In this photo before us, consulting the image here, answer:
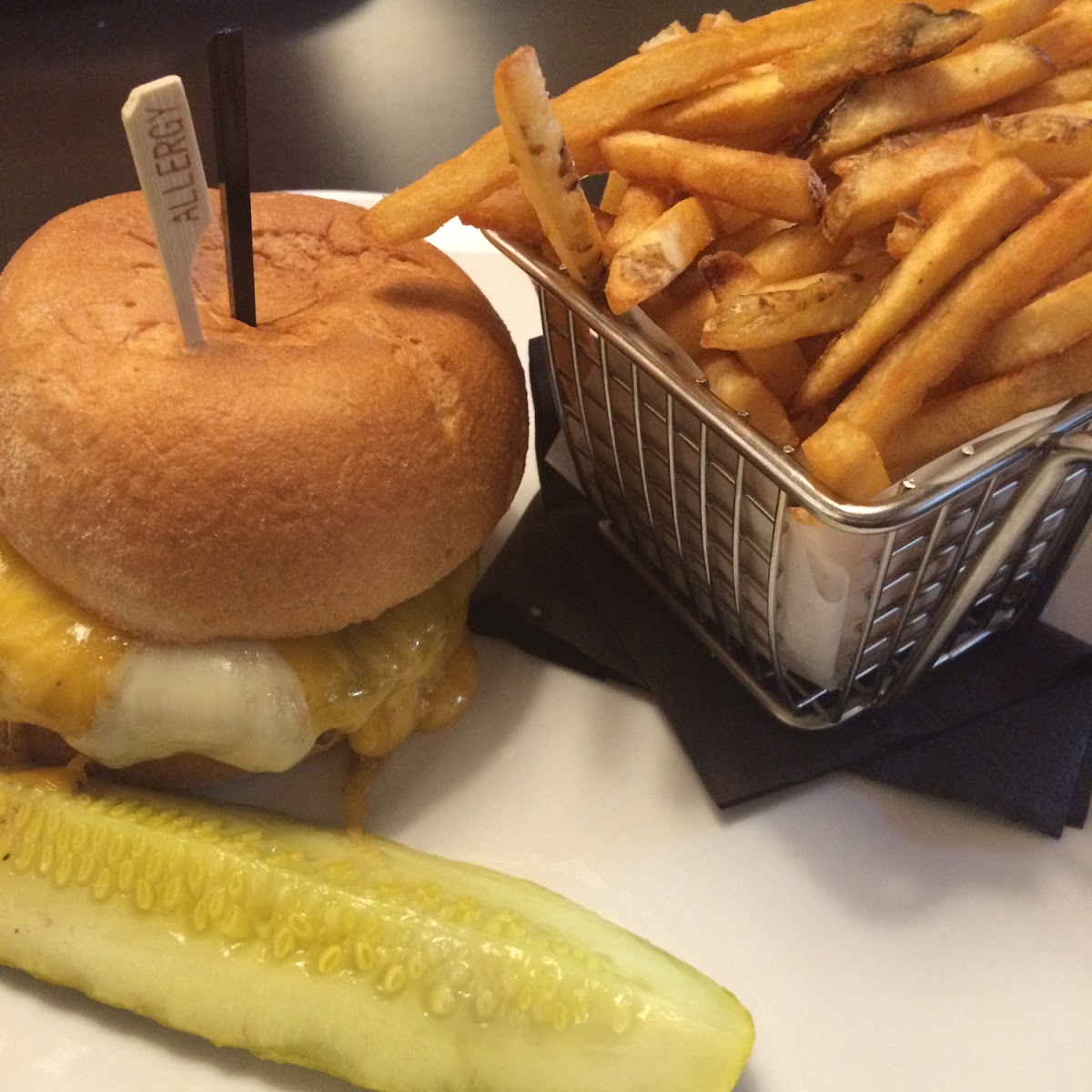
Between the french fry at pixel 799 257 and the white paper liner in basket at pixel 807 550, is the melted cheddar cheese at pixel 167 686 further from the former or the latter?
the french fry at pixel 799 257

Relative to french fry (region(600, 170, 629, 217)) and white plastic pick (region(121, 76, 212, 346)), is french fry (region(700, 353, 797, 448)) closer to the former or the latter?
french fry (region(600, 170, 629, 217))

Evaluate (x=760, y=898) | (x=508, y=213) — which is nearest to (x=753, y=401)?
(x=508, y=213)

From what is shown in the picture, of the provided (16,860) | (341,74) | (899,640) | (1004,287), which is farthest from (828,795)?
(341,74)

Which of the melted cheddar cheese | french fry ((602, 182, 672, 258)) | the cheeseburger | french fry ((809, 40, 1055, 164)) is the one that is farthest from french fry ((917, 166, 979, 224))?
the melted cheddar cheese

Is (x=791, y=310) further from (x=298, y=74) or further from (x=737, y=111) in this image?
(x=298, y=74)

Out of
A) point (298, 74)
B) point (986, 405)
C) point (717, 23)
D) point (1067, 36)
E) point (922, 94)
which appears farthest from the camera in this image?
point (298, 74)

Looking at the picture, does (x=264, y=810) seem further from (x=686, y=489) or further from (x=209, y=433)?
(x=686, y=489)

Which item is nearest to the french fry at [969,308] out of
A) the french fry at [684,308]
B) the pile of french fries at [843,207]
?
the pile of french fries at [843,207]
